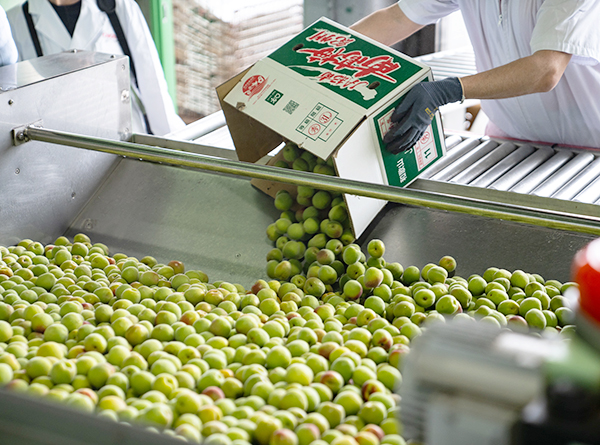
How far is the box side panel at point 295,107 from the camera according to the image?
4.85 ft

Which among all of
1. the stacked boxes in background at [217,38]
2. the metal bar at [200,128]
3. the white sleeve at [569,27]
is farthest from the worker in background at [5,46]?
the stacked boxes in background at [217,38]

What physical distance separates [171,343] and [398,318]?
478mm

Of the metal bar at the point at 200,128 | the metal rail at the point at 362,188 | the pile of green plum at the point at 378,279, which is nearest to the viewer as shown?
the metal rail at the point at 362,188

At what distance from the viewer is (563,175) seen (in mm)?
1761

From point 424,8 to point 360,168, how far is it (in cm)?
120

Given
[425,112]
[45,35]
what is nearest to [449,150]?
[425,112]

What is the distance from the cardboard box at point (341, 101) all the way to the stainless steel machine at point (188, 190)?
12 cm

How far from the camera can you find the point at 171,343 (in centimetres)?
112

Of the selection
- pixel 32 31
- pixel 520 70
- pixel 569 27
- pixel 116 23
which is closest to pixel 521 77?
pixel 520 70

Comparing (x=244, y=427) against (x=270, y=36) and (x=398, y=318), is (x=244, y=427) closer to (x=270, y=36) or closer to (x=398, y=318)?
(x=398, y=318)

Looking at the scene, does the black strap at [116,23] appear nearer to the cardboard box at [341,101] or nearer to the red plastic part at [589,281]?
the cardboard box at [341,101]

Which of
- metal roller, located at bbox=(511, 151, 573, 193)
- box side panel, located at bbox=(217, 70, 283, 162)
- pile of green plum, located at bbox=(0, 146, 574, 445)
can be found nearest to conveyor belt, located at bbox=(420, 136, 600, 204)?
metal roller, located at bbox=(511, 151, 573, 193)

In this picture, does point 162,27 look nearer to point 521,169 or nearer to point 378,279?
point 521,169

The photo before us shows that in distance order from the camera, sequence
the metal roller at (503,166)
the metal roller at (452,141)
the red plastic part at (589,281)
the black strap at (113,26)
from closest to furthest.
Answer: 1. the red plastic part at (589,281)
2. the metal roller at (503,166)
3. the metal roller at (452,141)
4. the black strap at (113,26)
